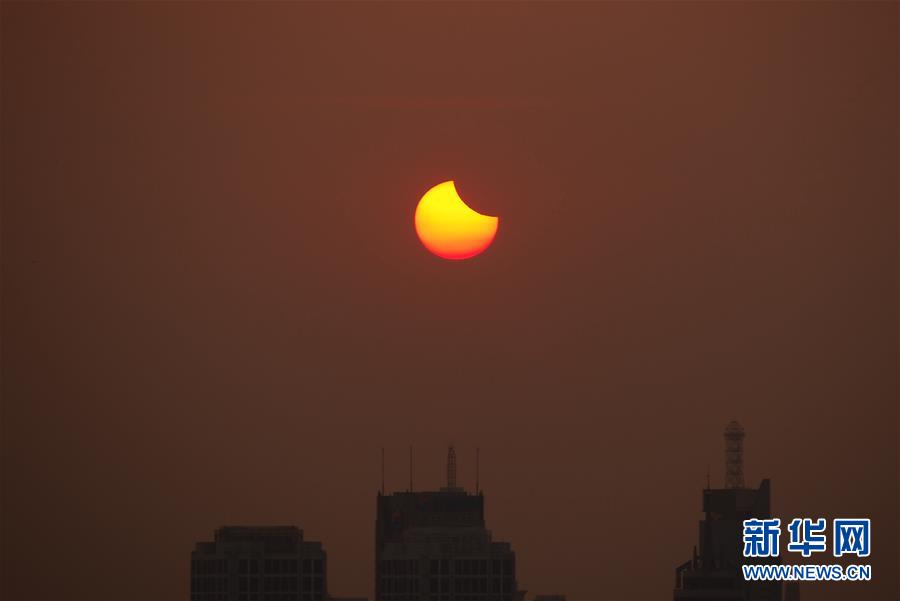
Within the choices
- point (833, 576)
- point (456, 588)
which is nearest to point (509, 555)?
point (456, 588)

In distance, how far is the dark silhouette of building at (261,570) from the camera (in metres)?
182

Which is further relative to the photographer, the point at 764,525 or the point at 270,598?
the point at 270,598

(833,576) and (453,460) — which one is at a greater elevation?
(453,460)

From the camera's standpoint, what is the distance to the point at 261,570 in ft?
600

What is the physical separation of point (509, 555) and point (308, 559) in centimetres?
1679

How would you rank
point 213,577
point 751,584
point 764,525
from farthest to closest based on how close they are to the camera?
point 751,584
point 213,577
point 764,525

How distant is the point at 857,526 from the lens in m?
139

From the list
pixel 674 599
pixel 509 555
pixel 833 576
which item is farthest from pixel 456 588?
pixel 833 576

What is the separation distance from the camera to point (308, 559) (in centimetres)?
18312

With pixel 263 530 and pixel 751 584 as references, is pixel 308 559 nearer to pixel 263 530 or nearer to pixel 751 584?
pixel 263 530

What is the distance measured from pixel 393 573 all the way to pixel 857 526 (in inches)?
2338

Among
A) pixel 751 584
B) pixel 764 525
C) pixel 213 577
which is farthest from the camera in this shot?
pixel 751 584

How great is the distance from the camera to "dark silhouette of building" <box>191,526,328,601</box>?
182125mm

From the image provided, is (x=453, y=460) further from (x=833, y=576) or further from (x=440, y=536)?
(x=833, y=576)
